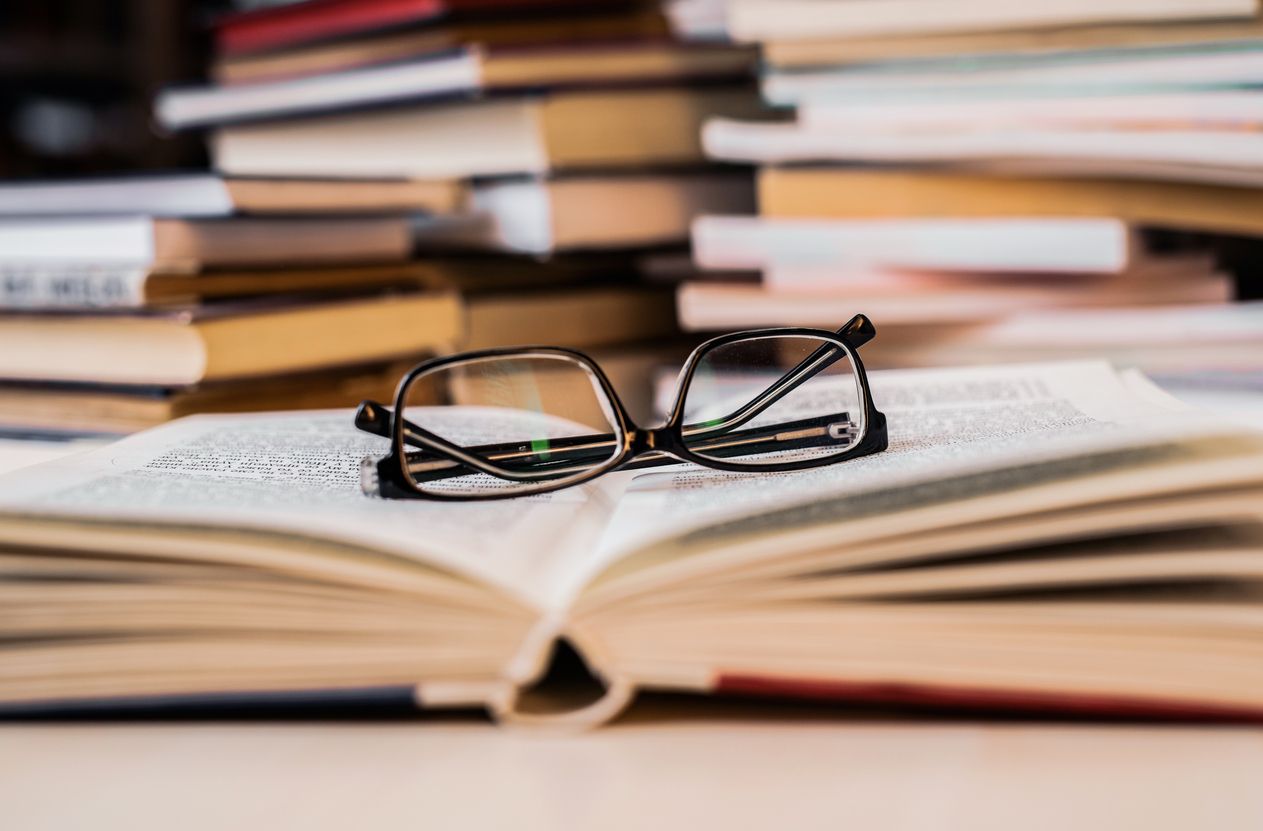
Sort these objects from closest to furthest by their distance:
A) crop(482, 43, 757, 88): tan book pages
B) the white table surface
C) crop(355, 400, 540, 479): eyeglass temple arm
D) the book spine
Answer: the white table surface < crop(355, 400, 540, 479): eyeglass temple arm < the book spine < crop(482, 43, 757, 88): tan book pages

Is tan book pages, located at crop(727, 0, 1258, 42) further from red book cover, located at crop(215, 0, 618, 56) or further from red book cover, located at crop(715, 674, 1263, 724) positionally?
red book cover, located at crop(715, 674, 1263, 724)

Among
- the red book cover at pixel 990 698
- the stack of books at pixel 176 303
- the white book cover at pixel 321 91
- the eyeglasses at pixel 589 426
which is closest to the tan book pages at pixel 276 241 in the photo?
the stack of books at pixel 176 303

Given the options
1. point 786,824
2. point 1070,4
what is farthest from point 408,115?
point 786,824

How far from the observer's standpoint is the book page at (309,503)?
1.42ft

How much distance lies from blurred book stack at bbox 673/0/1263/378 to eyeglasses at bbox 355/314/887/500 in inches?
8.4

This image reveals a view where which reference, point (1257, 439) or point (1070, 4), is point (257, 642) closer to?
point (1257, 439)

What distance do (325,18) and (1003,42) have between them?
58cm

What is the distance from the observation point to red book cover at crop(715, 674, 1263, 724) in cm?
42

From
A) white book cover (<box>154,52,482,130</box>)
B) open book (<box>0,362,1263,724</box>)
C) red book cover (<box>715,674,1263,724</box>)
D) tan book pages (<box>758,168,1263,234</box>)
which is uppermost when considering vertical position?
white book cover (<box>154,52,482,130</box>)

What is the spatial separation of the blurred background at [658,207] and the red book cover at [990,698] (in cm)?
38

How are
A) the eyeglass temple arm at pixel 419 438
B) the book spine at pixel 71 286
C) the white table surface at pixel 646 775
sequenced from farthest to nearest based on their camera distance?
the book spine at pixel 71 286 → the eyeglass temple arm at pixel 419 438 → the white table surface at pixel 646 775

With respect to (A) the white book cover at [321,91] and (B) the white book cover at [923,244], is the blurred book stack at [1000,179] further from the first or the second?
(A) the white book cover at [321,91]

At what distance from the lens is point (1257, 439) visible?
0.43 metres

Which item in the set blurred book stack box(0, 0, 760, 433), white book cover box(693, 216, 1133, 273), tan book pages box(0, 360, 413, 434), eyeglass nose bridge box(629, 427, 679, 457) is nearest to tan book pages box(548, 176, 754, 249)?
blurred book stack box(0, 0, 760, 433)
